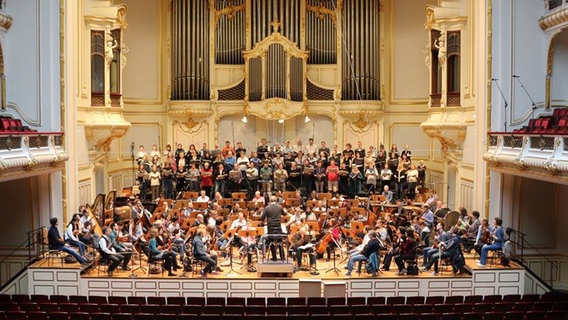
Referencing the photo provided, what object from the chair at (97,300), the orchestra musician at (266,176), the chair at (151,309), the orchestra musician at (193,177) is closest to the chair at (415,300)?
the chair at (151,309)

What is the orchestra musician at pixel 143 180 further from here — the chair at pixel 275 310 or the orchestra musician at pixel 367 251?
the chair at pixel 275 310

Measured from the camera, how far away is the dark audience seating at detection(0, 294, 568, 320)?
14117 mm

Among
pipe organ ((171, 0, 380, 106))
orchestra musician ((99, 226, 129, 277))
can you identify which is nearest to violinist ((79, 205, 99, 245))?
orchestra musician ((99, 226, 129, 277))

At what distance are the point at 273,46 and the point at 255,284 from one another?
1291cm

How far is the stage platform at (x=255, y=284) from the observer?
58.2ft

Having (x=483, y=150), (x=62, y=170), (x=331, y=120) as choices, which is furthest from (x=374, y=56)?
(x=62, y=170)

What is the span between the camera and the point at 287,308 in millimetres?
14602

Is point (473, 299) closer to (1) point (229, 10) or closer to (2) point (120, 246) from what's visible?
(2) point (120, 246)

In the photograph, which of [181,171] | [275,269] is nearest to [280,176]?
[181,171]

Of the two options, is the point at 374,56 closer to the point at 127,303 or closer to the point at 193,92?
the point at 193,92

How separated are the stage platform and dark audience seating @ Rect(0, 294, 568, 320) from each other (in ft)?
6.58

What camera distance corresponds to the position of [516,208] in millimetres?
20500

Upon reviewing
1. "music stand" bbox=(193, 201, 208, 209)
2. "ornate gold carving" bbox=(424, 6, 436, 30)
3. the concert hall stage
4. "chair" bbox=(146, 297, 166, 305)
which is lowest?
the concert hall stage

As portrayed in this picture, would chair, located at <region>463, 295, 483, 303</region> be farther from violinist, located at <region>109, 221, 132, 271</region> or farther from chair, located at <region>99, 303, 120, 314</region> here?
violinist, located at <region>109, 221, 132, 271</region>
